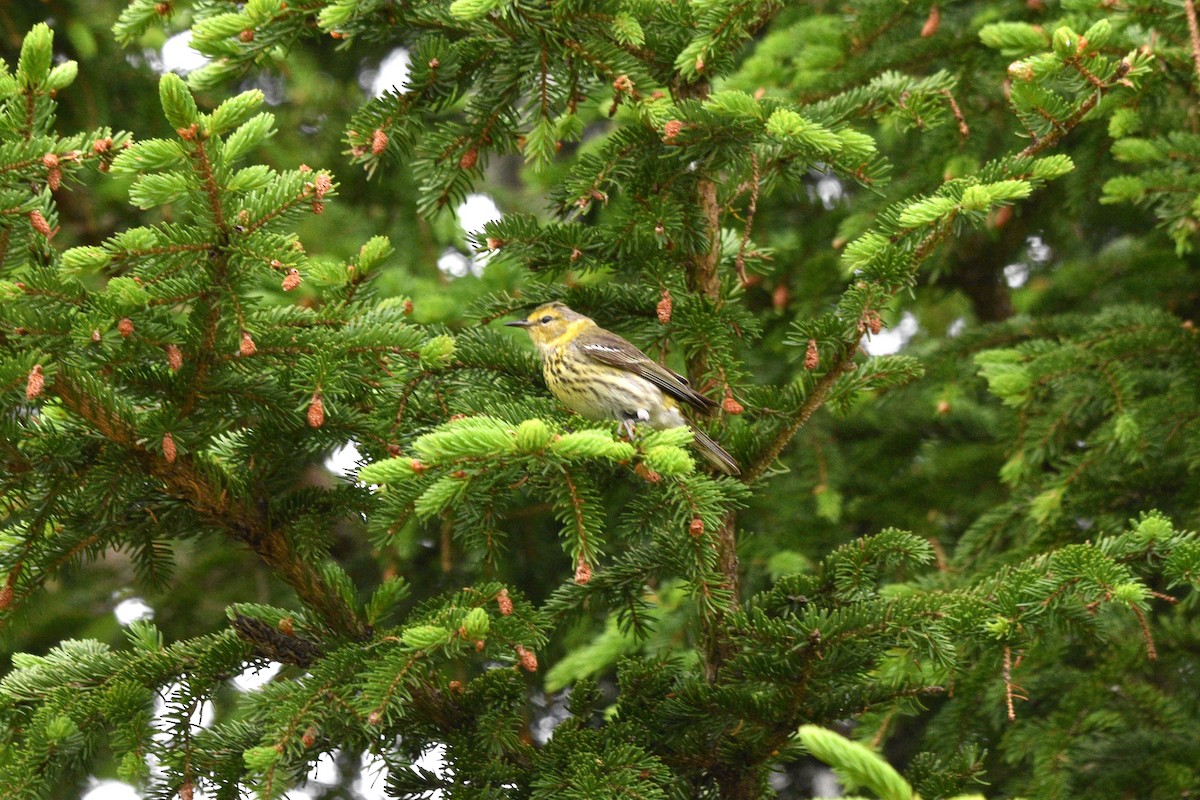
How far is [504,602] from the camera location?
307 centimetres

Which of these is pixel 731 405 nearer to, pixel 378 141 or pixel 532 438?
pixel 532 438

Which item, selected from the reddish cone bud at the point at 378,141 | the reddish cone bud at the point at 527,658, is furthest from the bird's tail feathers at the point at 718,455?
the reddish cone bud at the point at 378,141

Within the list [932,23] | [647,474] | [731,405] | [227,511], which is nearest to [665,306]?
[731,405]

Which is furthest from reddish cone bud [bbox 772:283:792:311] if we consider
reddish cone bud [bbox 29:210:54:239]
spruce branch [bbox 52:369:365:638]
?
reddish cone bud [bbox 29:210:54:239]

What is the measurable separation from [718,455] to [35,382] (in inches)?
75.9

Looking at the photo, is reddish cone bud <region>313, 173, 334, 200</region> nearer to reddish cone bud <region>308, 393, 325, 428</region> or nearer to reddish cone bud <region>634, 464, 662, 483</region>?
reddish cone bud <region>308, 393, 325, 428</region>

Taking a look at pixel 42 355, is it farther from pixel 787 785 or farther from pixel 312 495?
pixel 787 785

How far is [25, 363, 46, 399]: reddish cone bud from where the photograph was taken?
2705mm

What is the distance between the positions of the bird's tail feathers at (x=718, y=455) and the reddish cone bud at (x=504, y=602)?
0.87 meters

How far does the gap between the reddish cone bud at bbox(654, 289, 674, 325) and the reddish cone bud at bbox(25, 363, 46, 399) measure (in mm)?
1753

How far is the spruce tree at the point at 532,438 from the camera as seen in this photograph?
9.74 ft

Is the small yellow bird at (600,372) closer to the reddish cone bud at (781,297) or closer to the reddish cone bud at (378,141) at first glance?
the reddish cone bud at (378,141)

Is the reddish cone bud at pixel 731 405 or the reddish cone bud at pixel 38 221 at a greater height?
the reddish cone bud at pixel 38 221

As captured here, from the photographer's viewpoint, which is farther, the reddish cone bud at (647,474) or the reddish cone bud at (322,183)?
the reddish cone bud at (647,474)
